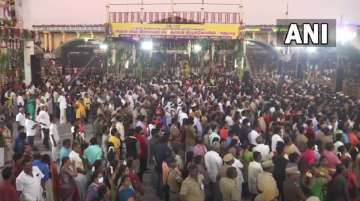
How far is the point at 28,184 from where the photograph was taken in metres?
7.80

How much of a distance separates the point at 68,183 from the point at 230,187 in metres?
2.46

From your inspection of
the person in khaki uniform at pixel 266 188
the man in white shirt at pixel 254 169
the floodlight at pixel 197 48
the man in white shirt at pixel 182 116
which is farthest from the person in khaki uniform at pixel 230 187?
the floodlight at pixel 197 48

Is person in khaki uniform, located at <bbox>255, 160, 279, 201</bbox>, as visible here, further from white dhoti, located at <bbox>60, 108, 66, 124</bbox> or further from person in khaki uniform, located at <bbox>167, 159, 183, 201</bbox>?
white dhoti, located at <bbox>60, 108, 66, 124</bbox>

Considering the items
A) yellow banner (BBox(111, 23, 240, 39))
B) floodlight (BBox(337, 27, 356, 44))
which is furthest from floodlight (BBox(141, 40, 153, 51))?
floodlight (BBox(337, 27, 356, 44))

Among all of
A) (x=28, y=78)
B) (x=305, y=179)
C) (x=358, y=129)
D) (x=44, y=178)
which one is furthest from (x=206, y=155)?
(x=28, y=78)

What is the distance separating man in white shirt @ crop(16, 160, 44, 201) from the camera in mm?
7785

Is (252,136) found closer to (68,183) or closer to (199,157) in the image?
(199,157)

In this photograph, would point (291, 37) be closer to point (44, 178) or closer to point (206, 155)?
point (206, 155)

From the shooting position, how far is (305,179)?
27.0 ft

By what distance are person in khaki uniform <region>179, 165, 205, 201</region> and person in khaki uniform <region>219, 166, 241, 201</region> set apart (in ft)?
1.31

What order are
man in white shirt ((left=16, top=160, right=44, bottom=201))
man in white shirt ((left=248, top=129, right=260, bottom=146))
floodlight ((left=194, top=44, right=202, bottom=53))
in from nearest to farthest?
man in white shirt ((left=16, top=160, right=44, bottom=201)) → man in white shirt ((left=248, top=129, right=260, bottom=146)) → floodlight ((left=194, top=44, right=202, bottom=53))

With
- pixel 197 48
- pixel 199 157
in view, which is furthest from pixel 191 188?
pixel 197 48

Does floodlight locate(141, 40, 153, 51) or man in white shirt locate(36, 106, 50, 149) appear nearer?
man in white shirt locate(36, 106, 50, 149)

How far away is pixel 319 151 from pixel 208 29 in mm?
17460
